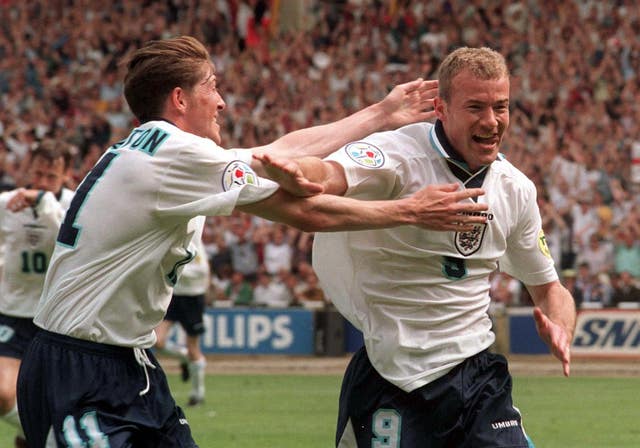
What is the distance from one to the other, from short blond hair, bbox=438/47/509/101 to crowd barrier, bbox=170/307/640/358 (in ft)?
47.2

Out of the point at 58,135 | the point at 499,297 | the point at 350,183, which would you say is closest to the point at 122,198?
the point at 350,183

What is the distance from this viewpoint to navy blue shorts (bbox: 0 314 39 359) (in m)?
10.1

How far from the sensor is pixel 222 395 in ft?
53.3

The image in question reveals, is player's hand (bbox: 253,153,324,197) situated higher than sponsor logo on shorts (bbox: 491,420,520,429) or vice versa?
player's hand (bbox: 253,153,324,197)

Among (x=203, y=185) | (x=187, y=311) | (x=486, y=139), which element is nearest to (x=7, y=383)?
(x=203, y=185)

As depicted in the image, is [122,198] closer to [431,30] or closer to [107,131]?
[107,131]

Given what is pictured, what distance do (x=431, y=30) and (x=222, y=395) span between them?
12111 mm

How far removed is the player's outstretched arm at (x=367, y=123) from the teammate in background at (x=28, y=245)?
12.5ft

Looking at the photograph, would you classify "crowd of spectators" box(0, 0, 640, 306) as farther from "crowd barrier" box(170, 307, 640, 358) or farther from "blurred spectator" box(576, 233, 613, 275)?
"crowd barrier" box(170, 307, 640, 358)

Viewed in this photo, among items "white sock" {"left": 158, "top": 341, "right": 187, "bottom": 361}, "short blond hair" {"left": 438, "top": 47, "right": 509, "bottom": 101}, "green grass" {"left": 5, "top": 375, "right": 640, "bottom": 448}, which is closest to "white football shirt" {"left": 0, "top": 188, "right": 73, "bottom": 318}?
"green grass" {"left": 5, "top": 375, "right": 640, "bottom": 448}

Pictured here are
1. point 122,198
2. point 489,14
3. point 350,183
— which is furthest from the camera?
point 489,14

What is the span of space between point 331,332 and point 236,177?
1533 centimetres

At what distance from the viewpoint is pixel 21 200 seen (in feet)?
32.5


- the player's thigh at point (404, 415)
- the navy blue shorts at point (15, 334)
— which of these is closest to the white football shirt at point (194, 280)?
the navy blue shorts at point (15, 334)
